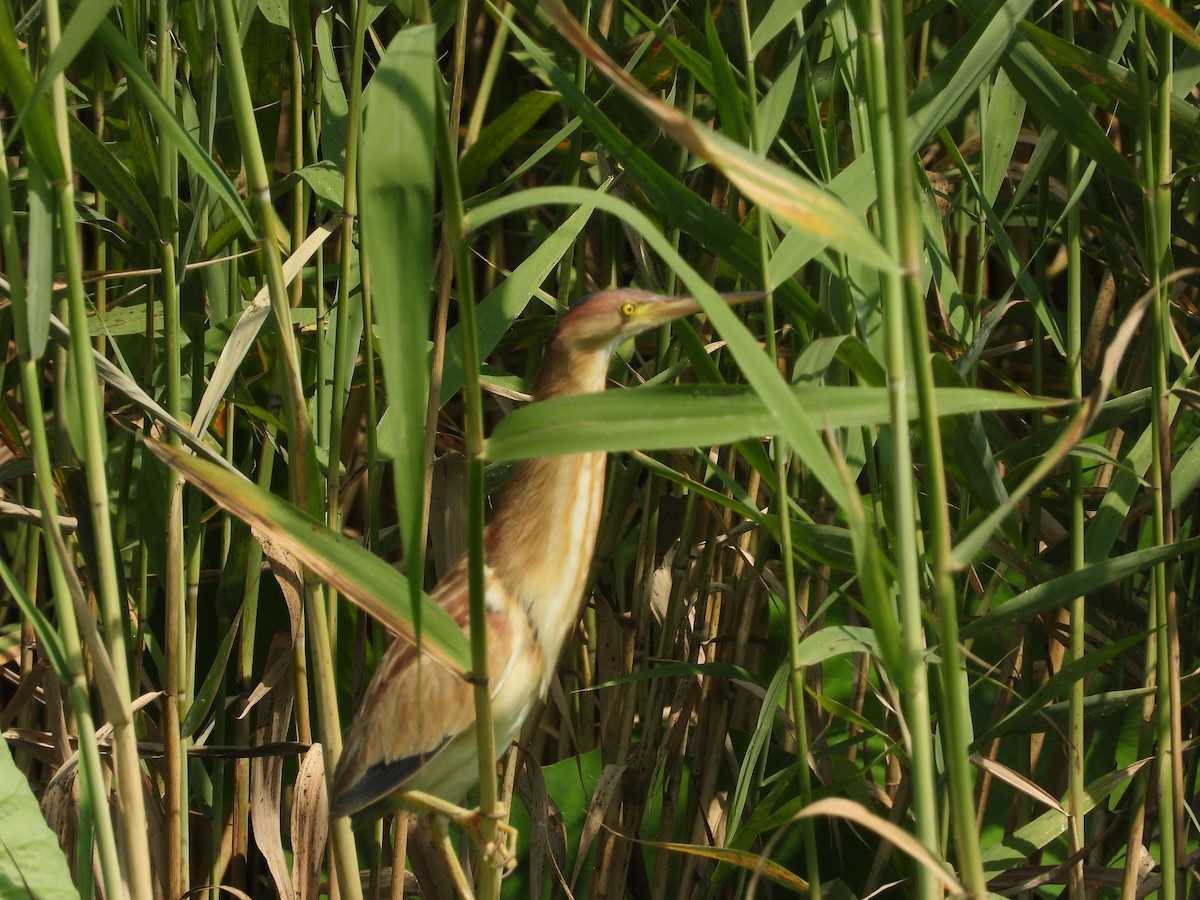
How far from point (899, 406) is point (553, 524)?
0.68 m

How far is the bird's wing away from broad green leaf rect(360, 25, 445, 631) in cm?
69

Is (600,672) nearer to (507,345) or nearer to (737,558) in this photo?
(737,558)

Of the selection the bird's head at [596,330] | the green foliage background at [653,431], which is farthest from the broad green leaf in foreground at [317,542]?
the bird's head at [596,330]

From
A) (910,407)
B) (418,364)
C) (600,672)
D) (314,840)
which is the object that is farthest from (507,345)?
(418,364)

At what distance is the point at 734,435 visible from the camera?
2.62 feet

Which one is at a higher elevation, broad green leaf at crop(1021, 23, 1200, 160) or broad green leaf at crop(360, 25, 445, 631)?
broad green leaf at crop(1021, 23, 1200, 160)

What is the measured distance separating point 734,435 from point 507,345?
0.96 metres

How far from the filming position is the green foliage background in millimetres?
796

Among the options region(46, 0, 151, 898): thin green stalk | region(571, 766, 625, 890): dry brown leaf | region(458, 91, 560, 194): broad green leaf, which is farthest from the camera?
region(571, 766, 625, 890): dry brown leaf

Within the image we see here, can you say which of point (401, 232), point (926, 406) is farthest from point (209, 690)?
point (926, 406)

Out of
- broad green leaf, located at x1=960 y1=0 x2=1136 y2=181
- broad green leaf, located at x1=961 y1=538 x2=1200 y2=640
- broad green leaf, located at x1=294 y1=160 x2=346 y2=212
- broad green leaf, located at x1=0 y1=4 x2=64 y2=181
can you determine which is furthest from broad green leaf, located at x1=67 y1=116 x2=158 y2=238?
broad green leaf, located at x1=961 y1=538 x2=1200 y2=640

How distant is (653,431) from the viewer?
785 mm

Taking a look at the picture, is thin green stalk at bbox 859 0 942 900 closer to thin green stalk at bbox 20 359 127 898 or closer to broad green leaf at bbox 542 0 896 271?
broad green leaf at bbox 542 0 896 271

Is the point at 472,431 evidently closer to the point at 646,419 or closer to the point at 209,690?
the point at 646,419
